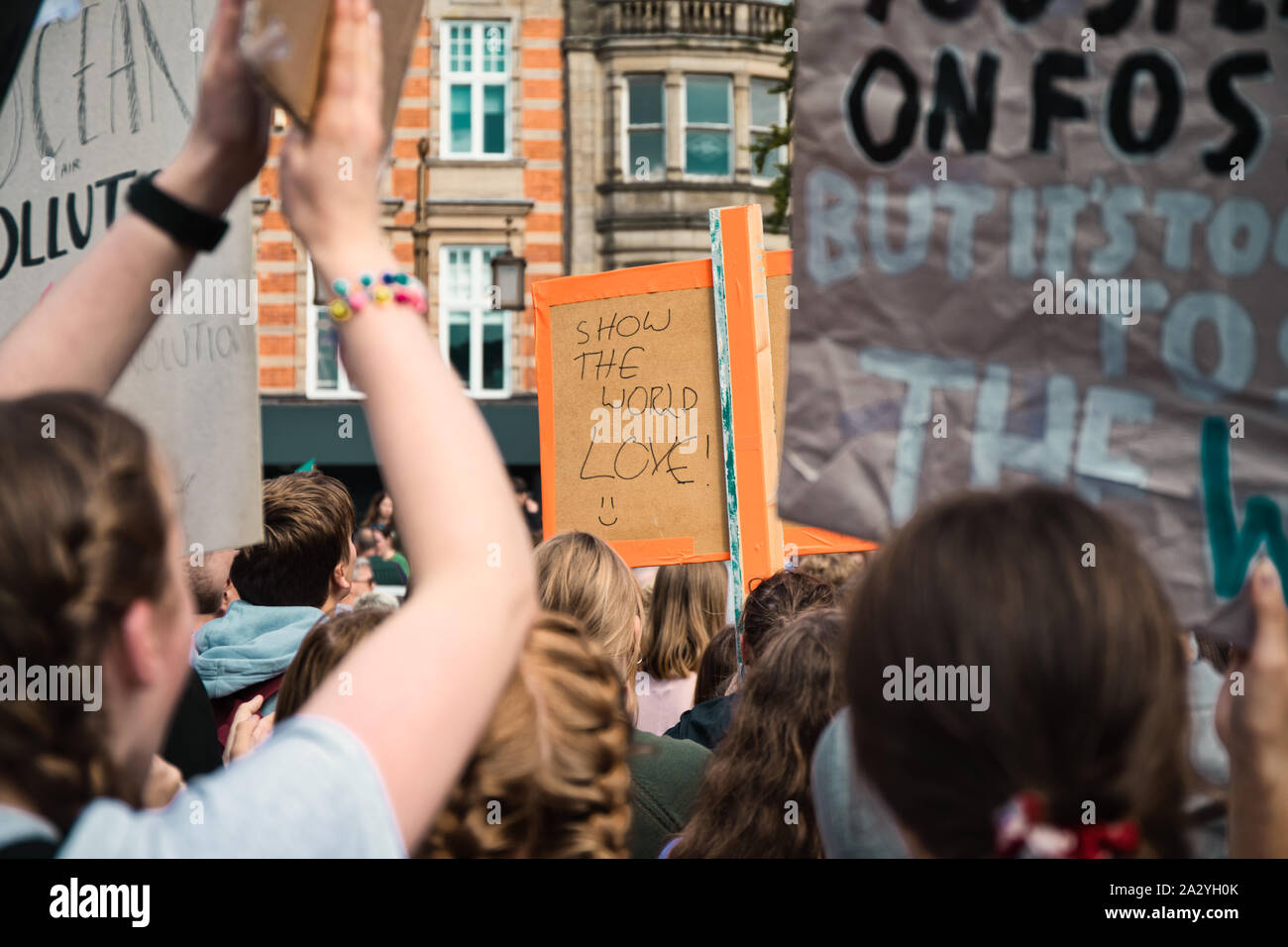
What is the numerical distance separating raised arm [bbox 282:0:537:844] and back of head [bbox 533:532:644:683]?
79.4 inches

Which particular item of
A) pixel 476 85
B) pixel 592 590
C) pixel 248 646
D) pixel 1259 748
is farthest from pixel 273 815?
pixel 476 85

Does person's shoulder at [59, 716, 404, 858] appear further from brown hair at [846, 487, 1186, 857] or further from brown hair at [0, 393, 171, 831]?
brown hair at [846, 487, 1186, 857]

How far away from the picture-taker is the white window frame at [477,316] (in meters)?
18.8

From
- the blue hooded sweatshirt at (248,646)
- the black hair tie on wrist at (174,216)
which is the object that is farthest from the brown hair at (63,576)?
the blue hooded sweatshirt at (248,646)

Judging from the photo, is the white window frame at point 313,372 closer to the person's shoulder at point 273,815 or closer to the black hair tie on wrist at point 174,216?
the black hair tie on wrist at point 174,216

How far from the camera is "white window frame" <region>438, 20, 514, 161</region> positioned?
19.0 metres

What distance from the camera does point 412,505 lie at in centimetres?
114

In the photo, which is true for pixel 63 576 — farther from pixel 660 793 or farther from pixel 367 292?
pixel 660 793

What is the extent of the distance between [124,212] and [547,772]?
111 centimetres

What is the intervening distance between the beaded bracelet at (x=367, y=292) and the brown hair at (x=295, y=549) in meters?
2.21

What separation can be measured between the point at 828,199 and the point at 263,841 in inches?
43.5

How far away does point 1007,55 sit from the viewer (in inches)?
66.6
